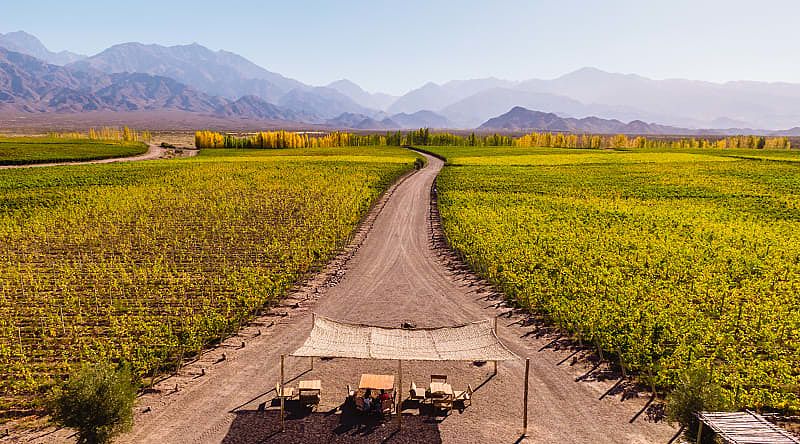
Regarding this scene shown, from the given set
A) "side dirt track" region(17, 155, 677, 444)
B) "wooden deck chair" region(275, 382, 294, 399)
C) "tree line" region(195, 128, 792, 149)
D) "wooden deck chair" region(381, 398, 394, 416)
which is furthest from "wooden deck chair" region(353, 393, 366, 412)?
"tree line" region(195, 128, 792, 149)

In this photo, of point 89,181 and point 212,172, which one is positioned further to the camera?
point 212,172

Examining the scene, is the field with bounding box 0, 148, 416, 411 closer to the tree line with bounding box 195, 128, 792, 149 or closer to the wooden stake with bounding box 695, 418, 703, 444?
the wooden stake with bounding box 695, 418, 703, 444

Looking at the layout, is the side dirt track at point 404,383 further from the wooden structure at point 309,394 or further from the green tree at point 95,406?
the green tree at point 95,406

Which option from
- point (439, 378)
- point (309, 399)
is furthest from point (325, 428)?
point (439, 378)

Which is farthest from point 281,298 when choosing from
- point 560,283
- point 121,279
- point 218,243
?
point 560,283

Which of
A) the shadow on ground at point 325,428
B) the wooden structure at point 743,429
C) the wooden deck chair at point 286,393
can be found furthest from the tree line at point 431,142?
the wooden structure at point 743,429

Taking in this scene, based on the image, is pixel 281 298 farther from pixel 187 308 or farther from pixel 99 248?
pixel 99 248
